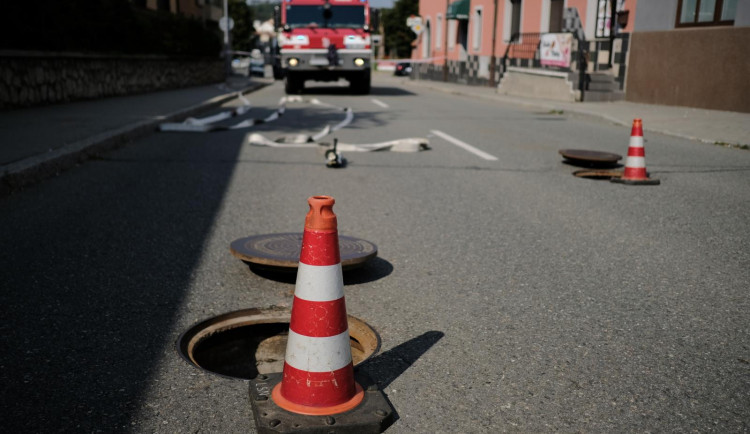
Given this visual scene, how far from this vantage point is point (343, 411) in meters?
2.29

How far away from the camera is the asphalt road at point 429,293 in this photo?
2.38m

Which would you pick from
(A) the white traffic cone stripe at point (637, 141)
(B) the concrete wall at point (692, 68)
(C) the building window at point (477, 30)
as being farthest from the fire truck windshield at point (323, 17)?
(A) the white traffic cone stripe at point (637, 141)

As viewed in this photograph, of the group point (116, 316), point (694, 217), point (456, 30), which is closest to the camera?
point (116, 316)

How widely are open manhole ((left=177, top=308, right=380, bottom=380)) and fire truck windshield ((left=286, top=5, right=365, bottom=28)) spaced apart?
18722 mm

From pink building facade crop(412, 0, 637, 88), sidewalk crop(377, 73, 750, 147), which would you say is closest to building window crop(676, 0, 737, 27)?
pink building facade crop(412, 0, 637, 88)

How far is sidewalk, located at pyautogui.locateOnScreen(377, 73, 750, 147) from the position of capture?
34.8ft

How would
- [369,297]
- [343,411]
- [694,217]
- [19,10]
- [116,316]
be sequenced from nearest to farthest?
[343,411] → [116,316] → [369,297] → [694,217] → [19,10]

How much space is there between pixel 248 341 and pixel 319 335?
35.4 inches

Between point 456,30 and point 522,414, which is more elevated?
point 456,30

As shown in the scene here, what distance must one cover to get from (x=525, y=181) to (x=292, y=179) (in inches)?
90.9

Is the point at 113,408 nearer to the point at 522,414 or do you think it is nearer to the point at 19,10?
the point at 522,414

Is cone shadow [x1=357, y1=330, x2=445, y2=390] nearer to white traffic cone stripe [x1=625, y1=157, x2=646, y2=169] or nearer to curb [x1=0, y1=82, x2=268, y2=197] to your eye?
curb [x1=0, y1=82, x2=268, y2=197]

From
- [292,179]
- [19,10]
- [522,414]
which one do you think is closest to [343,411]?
[522,414]

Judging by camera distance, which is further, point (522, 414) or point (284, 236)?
point (284, 236)
